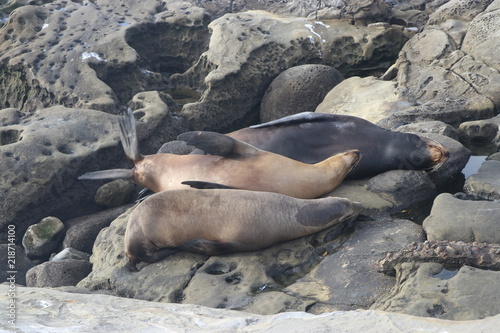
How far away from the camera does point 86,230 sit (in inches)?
261

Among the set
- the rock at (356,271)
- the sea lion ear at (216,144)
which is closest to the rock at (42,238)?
the sea lion ear at (216,144)

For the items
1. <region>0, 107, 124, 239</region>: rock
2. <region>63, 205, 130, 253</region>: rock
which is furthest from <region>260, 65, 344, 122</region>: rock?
<region>63, 205, 130, 253</region>: rock

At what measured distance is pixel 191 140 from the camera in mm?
5172

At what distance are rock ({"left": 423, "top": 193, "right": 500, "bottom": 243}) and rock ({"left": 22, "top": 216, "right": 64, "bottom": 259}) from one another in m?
4.13

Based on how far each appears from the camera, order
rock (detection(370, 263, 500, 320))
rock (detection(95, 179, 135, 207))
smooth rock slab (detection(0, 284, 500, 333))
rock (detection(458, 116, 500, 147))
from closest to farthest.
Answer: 1. smooth rock slab (detection(0, 284, 500, 333))
2. rock (detection(370, 263, 500, 320))
3. rock (detection(458, 116, 500, 147))
4. rock (detection(95, 179, 135, 207))

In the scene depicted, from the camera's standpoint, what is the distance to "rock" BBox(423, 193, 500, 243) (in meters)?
4.14

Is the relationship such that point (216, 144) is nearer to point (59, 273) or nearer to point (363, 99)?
point (59, 273)

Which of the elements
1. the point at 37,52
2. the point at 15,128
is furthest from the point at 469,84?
the point at 37,52

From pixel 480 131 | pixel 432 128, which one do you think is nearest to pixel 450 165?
pixel 432 128

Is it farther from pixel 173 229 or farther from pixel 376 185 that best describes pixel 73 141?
pixel 376 185

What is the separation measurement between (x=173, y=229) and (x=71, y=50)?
6.16 m

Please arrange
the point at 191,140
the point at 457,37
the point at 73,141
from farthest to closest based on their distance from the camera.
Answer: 1. the point at 457,37
2. the point at 73,141
3. the point at 191,140

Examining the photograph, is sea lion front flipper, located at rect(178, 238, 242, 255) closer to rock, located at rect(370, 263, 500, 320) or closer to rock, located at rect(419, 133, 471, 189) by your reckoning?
rock, located at rect(370, 263, 500, 320)

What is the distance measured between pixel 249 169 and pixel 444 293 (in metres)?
2.13
